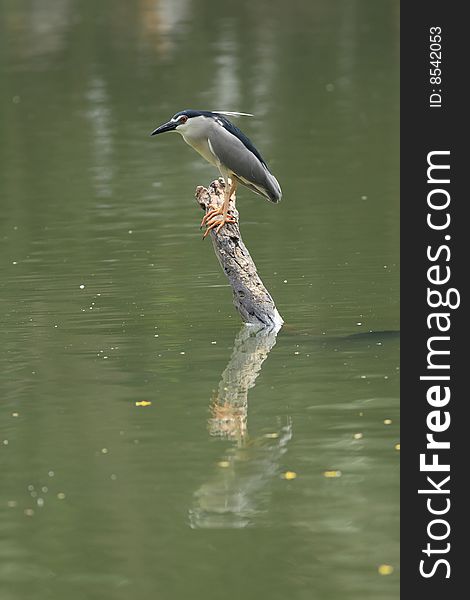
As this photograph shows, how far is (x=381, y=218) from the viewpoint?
63.3 feet

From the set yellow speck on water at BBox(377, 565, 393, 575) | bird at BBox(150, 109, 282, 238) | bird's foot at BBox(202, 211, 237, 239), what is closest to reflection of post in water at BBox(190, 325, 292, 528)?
yellow speck on water at BBox(377, 565, 393, 575)

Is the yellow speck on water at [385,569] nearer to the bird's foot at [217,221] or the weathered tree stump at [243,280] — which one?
the weathered tree stump at [243,280]

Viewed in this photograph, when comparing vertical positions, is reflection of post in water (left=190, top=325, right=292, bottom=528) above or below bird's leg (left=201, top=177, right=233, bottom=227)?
below

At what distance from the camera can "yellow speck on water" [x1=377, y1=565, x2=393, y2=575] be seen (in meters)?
8.43

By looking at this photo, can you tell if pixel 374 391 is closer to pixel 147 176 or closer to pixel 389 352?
pixel 389 352

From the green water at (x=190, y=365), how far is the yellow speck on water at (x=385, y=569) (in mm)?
49

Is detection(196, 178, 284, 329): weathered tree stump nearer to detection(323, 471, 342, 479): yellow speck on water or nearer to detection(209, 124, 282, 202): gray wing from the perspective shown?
detection(209, 124, 282, 202): gray wing

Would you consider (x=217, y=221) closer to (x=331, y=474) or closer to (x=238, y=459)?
(x=238, y=459)

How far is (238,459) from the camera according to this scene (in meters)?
10.4

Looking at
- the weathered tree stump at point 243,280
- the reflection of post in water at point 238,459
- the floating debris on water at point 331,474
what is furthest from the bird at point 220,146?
the floating debris on water at point 331,474

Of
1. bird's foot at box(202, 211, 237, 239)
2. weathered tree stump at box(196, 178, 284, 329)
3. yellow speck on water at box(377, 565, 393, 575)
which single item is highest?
bird's foot at box(202, 211, 237, 239)

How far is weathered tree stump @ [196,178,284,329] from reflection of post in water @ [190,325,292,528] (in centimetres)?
86

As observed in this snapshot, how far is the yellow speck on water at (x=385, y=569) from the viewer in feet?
27.7

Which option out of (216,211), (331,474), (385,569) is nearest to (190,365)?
(216,211)
